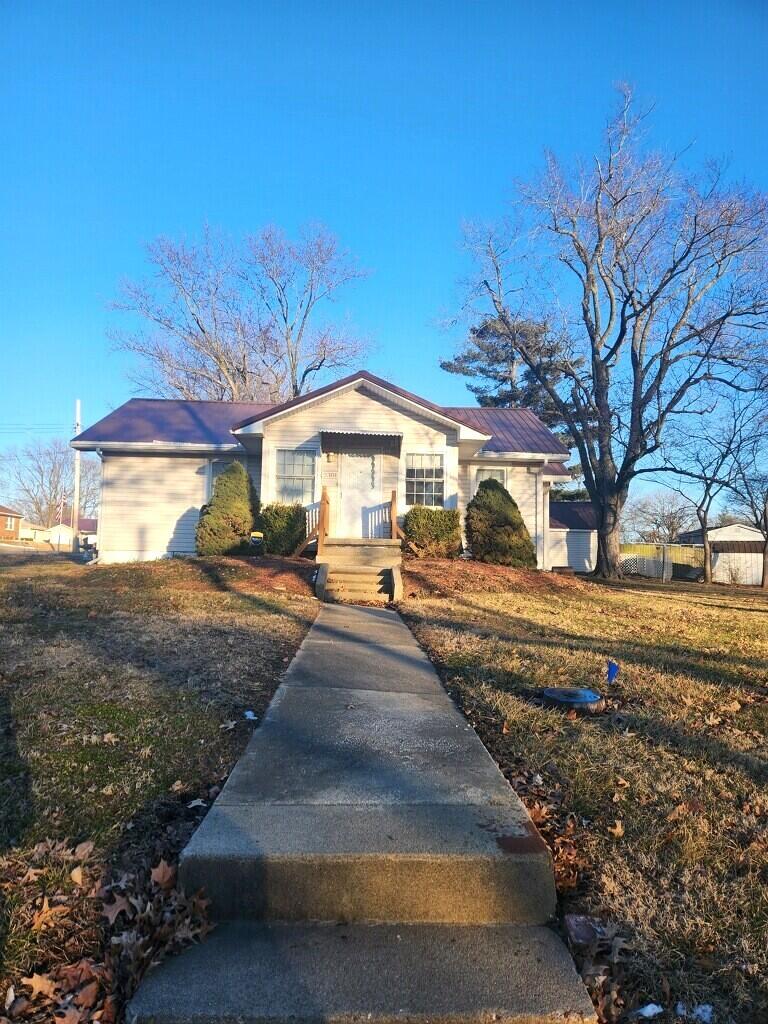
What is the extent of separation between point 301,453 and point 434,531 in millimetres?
3711

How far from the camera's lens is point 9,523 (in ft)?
207

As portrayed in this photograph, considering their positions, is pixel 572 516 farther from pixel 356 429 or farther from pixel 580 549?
pixel 356 429

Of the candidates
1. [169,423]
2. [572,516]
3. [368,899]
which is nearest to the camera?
[368,899]

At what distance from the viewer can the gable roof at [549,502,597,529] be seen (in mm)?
26891

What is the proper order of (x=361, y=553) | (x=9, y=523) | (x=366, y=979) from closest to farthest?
(x=366, y=979) < (x=361, y=553) < (x=9, y=523)

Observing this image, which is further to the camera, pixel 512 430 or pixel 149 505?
pixel 512 430

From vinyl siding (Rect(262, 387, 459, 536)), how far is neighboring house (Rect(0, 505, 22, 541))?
56013 millimetres

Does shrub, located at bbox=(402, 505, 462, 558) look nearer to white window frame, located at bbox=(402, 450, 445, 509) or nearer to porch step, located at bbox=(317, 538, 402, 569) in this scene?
white window frame, located at bbox=(402, 450, 445, 509)

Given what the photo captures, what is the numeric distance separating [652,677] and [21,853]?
4940 mm

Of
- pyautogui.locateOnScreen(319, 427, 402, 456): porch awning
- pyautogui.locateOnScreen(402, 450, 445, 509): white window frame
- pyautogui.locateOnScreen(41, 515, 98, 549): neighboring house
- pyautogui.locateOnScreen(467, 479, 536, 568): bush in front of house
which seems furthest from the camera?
pyautogui.locateOnScreen(41, 515, 98, 549): neighboring house

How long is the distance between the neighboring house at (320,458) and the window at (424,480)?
2cm

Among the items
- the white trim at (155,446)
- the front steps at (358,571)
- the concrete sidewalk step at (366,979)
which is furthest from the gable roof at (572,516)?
the concrete sidewalk step at (366,979)

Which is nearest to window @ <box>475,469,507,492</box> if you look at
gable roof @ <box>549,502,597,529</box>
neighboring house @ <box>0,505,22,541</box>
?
gable roof @ <box>549,502,597,529</box>

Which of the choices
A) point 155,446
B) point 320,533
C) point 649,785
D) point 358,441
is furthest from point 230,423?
point 649,785
